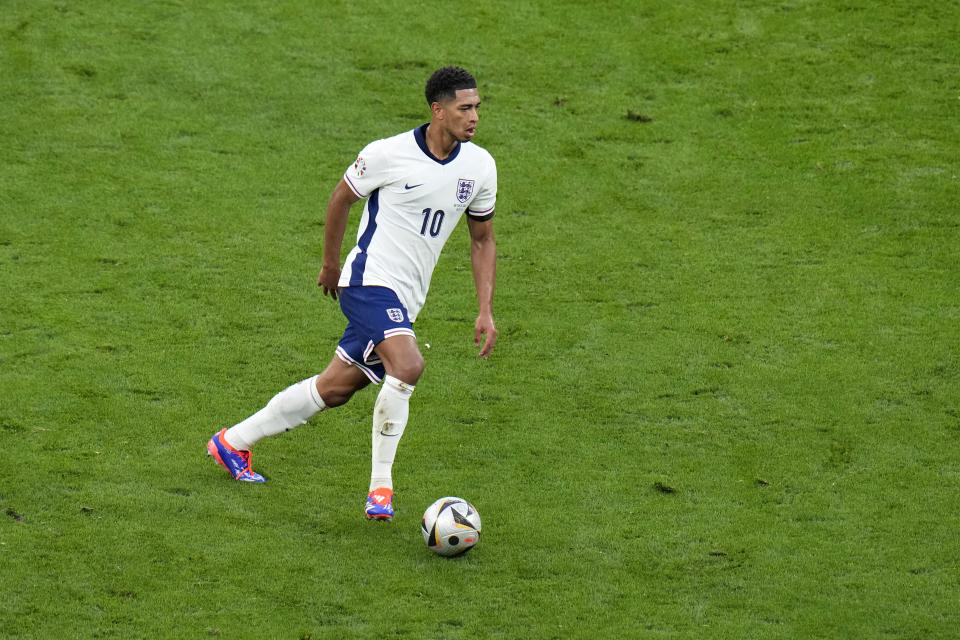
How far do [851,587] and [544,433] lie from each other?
215 centimetres

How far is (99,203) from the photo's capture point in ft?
32.4

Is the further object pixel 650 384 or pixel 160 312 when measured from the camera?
pixel 160 312

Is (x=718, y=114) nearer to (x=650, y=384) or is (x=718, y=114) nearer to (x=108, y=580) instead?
(x=650, y=384)

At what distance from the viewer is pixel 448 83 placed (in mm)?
6059

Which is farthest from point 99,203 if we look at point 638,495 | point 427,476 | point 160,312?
point 638,495

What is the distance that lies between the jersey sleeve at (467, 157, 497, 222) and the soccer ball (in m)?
1.58

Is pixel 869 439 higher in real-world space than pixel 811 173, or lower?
lower

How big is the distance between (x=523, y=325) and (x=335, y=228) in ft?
8.79

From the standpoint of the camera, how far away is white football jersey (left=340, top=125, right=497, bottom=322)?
20.2 feet

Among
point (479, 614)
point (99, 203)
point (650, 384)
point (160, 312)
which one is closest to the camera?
point (479, 614)

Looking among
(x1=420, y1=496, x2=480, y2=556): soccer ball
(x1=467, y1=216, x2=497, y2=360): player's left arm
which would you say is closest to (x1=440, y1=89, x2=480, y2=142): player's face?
(x1=467, y1=216, x2=497, y2=360): player's left arm

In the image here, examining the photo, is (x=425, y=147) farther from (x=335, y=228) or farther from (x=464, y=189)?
(x=335, y=228)

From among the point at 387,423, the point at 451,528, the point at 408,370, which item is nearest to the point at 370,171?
the point at 408,370

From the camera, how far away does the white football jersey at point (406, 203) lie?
616 centimetres
